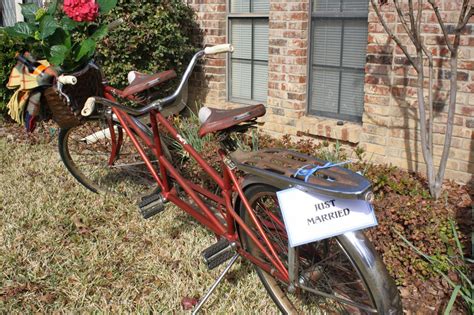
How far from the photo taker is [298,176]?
239 cm

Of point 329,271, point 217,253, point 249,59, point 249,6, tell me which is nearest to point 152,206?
point 217,253

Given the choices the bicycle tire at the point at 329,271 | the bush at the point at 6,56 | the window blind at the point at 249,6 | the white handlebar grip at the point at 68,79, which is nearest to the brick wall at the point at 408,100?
the window blind at the point at 249,6

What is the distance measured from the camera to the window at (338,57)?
4.59 m

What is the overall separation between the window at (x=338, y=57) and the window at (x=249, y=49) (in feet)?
2.37

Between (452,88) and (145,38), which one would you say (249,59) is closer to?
(145,38)

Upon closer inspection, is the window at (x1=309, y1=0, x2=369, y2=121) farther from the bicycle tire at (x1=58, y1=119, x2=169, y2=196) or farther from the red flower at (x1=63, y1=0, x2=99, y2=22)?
the red flower at (x1=63, y1=0, x2=99, y2=22)

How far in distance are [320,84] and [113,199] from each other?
2.08 m

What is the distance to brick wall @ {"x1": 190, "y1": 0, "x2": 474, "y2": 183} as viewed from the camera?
3846mm

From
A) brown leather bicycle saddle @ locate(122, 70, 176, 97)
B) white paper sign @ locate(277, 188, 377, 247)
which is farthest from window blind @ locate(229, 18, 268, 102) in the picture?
white paper sign @ locate(277, 188, 377, 247)

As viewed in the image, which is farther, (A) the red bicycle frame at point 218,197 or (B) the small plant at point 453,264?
(B) the small plant at point 453,264

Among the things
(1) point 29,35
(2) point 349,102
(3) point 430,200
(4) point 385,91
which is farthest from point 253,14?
(3) point 430,200

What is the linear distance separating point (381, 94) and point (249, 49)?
5.98ft

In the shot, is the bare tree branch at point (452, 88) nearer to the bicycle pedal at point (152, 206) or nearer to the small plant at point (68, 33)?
the bicycle pedal at point (152, 206)

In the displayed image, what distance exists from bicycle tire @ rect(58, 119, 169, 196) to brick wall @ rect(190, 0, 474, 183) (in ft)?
4.49
